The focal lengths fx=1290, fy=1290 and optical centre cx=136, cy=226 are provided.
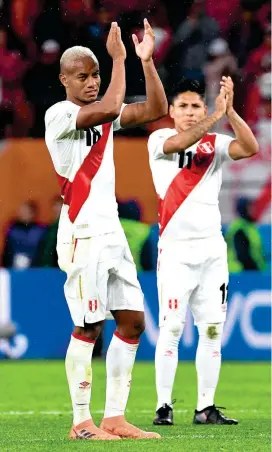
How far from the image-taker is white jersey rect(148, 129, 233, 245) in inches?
323

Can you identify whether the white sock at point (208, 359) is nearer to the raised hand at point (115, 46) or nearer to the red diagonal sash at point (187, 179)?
the red diagonal sash at point (187, 179)

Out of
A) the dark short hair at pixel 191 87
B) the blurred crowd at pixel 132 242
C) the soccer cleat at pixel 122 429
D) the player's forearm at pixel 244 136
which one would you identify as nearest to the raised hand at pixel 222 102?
the player's forearm at pixel 244 136

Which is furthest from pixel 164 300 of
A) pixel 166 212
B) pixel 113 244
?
pixel 113 244

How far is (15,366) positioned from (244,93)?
5126 mm

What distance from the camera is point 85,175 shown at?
6.86 meters

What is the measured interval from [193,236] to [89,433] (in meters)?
1.89

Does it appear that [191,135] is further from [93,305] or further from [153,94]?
[93,305]

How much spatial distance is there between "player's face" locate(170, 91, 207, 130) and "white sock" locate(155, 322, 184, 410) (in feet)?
4.14

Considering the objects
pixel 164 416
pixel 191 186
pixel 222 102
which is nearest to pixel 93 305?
pixel 164 416

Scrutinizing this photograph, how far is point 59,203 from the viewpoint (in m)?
14.7

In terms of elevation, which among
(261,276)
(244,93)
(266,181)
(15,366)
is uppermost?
(244,93)

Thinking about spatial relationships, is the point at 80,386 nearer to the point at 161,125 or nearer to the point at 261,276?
the point at 261,276

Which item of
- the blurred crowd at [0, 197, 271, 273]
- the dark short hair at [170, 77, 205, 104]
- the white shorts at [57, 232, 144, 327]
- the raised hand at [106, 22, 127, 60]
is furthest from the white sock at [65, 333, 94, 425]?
the blurred crowd at [0, 197, 271, 273]

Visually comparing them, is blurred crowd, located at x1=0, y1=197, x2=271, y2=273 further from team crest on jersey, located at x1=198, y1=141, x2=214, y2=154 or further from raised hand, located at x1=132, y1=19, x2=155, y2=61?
raised hand, located at x1=132, y1=19, x2=155, y2=61
